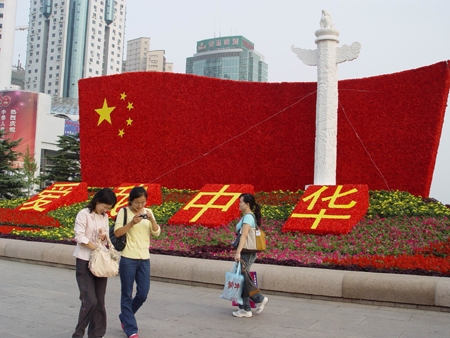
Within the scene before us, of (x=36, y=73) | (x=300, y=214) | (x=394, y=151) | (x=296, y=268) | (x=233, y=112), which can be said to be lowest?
(x=296, y=268)

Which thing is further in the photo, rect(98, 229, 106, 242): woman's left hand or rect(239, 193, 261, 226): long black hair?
rect(239, 193, 261, 226): long black hair

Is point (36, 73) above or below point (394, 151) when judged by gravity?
above

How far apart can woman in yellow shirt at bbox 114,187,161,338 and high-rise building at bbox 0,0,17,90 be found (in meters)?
54.9

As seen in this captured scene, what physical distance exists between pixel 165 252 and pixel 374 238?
3.62 meters

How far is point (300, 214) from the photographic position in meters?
8.92

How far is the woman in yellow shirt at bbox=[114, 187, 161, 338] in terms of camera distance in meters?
3.61

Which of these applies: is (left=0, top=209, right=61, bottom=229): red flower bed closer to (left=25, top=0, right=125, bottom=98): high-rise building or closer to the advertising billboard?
the advertising billboard

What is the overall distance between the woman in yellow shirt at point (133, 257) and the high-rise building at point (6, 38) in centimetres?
5491

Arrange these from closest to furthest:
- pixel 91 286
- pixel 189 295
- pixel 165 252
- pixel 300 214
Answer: pixel 91 286 < pixel 189 295 < pixel 165 252 < pixel 300 214

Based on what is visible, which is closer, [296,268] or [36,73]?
[296,268]

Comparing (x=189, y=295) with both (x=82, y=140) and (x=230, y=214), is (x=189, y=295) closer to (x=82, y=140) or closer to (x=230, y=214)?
(x=230, y=214)

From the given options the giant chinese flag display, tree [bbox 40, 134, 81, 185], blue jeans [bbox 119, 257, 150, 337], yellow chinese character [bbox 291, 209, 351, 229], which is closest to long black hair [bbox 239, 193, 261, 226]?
blue jeans [bbox 119, 257, 150, 337]

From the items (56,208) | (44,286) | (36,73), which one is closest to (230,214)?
(44,286)

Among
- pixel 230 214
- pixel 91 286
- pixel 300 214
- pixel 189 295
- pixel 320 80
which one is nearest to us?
pixel 91 286
